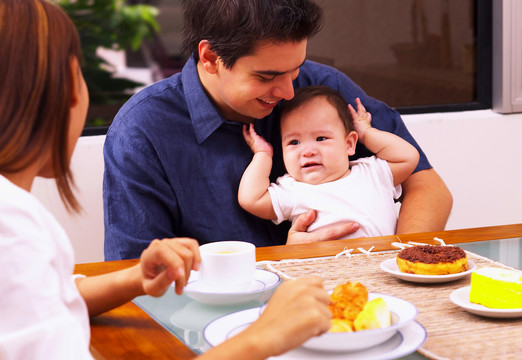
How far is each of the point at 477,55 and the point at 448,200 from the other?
1279 millimetres

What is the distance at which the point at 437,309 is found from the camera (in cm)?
105

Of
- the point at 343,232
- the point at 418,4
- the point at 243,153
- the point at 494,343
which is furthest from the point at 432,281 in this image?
the point at 418,4

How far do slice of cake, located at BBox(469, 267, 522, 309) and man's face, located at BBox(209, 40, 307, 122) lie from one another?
0.89 metres

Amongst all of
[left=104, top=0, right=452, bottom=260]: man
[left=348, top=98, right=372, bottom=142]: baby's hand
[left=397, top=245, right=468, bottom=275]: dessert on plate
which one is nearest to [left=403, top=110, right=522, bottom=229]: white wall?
[left=348, top=98, right=372, bottom=142]: baby's hand

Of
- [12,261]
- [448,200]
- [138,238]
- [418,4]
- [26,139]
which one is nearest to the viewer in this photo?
[12,261]

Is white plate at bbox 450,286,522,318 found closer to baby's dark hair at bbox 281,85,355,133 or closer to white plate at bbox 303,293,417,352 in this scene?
white plate at bbox 303,293,417,352

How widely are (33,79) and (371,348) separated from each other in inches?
19.9

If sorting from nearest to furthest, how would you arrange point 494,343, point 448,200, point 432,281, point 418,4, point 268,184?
point 494,343 < point 432,281 < point 268,184 < point 448,200 < point 418,4

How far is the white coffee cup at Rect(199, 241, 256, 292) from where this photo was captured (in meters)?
1.09

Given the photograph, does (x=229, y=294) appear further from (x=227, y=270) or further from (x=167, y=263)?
(x=167, y=263)

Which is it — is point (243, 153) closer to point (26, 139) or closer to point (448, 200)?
point (448, 200)

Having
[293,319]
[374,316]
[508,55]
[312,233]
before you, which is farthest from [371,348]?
[508,55]

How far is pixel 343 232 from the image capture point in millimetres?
1782

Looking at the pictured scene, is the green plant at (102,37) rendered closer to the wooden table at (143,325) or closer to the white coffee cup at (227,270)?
the wooden table at (143,325)
